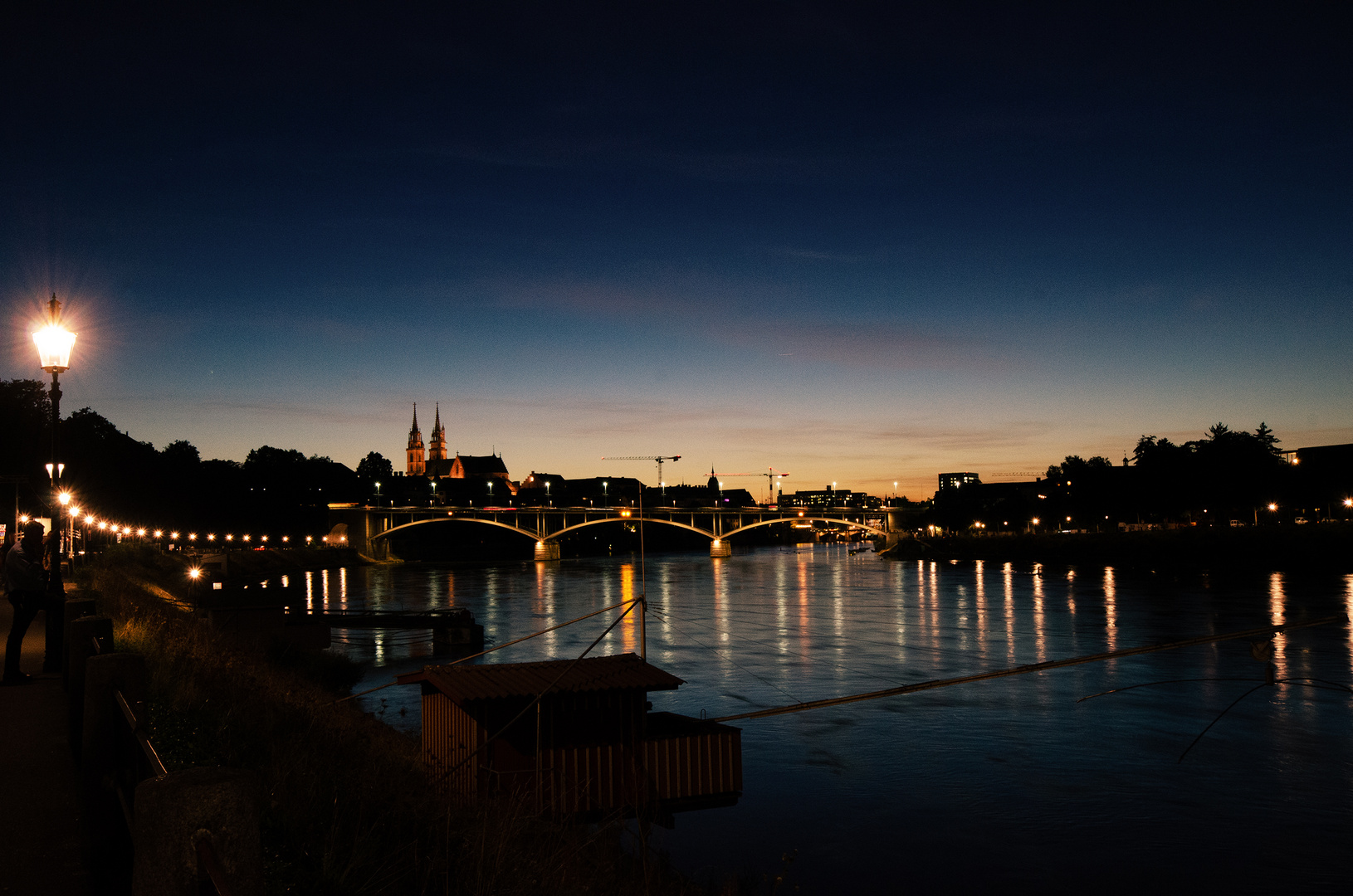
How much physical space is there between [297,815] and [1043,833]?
62.0 ft

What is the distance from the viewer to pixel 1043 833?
22000 mm

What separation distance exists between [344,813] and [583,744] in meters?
9.17

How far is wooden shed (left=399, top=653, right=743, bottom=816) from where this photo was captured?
17297 millimetres

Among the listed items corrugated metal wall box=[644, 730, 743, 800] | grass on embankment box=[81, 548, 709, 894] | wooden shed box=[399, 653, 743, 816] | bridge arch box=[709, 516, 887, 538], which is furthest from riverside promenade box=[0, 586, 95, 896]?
bridge arch box=[709, 516, 887, 538]

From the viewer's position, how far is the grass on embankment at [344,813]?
24.2ft

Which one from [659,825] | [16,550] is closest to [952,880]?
[659,825]

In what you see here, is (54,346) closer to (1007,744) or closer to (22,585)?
(22,585)

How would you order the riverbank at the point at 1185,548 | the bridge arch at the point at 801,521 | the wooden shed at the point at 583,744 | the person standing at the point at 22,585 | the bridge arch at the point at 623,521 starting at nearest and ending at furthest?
the person standing at the point at 22,585 → the wooden shed at the point at 583,744 → the riverbank at the point at 1185,548 → the bridge arch at the point at 623,521 → the bridge arch at the point at 801,521

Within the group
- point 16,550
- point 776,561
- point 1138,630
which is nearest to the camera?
point 16,550

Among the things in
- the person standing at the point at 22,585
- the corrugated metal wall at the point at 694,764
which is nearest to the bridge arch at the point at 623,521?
the corrugated metal wall at the point at 694,764

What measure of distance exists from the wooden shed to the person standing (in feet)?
22.4

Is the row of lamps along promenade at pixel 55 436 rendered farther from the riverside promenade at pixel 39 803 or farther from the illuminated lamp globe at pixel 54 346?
the riverside promenade at pixel 39 803

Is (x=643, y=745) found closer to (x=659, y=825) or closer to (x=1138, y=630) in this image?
(x=659, y=825)

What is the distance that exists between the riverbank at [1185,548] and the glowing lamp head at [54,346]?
102 metres
